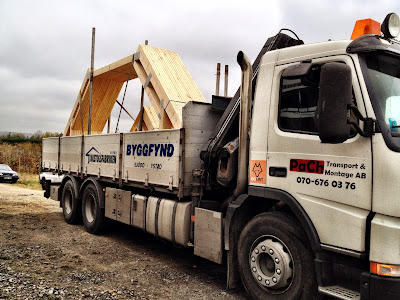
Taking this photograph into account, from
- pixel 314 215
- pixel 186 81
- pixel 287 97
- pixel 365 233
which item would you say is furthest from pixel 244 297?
pixel 186 81

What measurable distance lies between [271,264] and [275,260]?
5.1 inches

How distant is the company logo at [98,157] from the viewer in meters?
7.33

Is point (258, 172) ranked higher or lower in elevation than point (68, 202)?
higher

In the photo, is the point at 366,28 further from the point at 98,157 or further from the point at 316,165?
the point at 98,157

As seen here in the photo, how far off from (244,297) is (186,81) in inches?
225

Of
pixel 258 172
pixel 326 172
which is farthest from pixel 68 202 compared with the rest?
pixel 326 172

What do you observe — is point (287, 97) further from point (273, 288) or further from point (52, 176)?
point (52, 176)

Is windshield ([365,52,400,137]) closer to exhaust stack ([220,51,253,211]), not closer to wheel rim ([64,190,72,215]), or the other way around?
exhaust stack ([220,51,253,211])

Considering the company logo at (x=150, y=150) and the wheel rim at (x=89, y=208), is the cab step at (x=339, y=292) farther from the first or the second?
the wheel rim at (x=89, y=208)

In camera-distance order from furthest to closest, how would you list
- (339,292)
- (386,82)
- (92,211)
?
(92,211) → (386,82) → (339,292)

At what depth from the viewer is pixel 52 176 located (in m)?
10.2

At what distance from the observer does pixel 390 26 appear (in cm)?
370

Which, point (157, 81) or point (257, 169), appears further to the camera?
point (157, 81)

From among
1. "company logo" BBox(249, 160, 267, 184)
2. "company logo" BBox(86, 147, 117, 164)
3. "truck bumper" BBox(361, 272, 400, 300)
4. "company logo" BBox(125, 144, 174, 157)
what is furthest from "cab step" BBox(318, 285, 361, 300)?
"company logo" BBox(86, 147, 117, 164)
